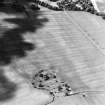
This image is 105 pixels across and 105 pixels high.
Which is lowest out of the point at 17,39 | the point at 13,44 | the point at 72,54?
the point at 72,54

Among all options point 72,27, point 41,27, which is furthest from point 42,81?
point 72,27

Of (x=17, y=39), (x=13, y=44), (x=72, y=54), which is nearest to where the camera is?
(x=13, y=44)

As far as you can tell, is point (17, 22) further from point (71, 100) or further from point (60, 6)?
point (71, 100)

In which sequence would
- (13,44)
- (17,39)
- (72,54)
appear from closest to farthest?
(13,44)
(17,39)
(72,54)

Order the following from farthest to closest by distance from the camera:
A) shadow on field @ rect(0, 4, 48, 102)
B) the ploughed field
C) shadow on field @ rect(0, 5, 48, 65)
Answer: shadow on field @ rect(0, 5, 48, 65) → the ploughed field → shadow on field @ rect(0, 4, 48, 102)

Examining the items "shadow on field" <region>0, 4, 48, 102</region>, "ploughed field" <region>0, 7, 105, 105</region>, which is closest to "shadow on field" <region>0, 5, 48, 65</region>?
"shadow on field" <region>0, 4, 48, 102</region>

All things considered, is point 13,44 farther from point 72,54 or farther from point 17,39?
point 72,54

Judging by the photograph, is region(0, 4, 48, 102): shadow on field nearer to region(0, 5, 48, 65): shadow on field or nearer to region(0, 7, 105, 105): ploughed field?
region(0, 5, 48, 65): shadow on field

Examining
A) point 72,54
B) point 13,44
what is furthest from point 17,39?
point 72,54
